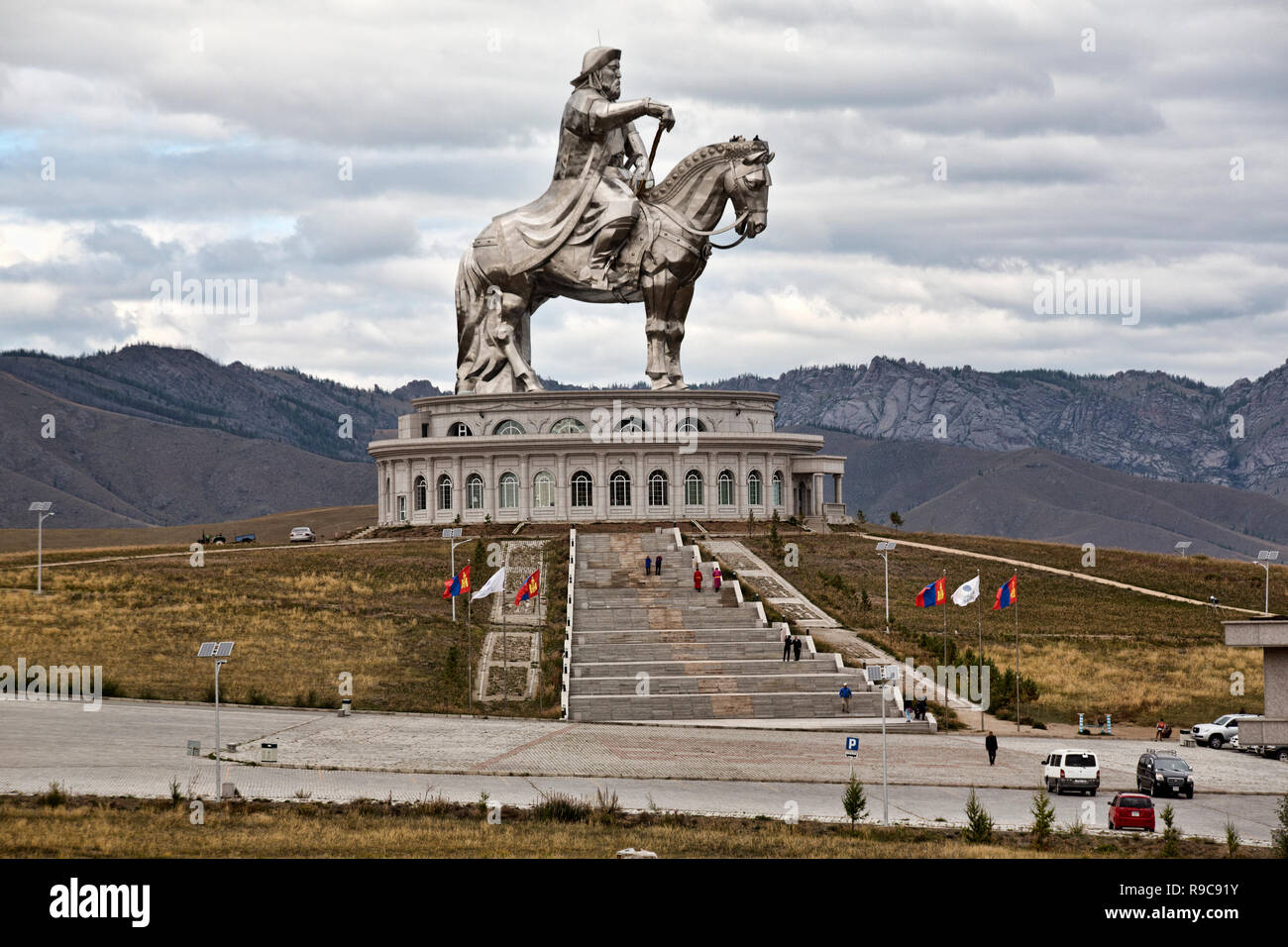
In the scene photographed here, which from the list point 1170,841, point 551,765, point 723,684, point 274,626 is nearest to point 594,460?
point 274,626

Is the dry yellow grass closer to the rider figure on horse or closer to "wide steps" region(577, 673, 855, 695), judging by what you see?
"wide steps" region(577, 673, 855, 695)

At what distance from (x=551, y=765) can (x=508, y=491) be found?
38.9 m

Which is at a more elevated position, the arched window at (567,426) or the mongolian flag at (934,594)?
the arched window at (567,426)

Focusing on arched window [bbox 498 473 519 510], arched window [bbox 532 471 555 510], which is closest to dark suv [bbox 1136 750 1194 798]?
arched window [bbox 532 471 555 510]

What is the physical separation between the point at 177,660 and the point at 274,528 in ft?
215

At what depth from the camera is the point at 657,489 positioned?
7469 cm

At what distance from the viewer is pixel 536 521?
73.9 m

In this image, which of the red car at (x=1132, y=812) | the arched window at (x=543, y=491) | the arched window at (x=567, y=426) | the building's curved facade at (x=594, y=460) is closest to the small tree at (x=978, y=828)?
the red car at (x=1132, y=812)

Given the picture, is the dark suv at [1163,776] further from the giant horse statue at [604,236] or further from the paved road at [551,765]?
the giant horse statue at [604,236]

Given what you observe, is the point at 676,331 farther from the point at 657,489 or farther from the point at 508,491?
the point at 508,491

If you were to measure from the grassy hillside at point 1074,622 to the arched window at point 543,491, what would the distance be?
10092mm

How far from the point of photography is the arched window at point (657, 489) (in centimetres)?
7462
